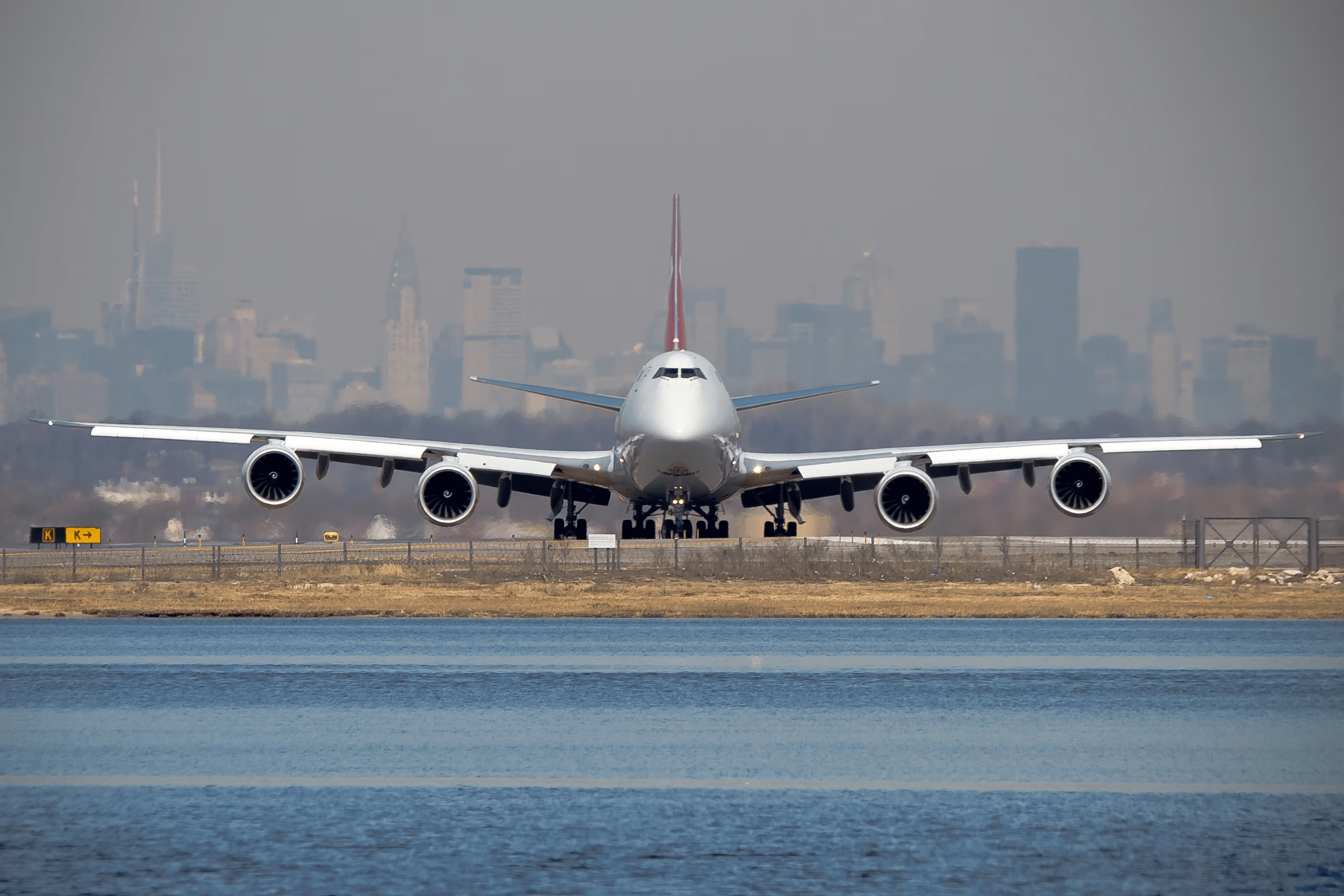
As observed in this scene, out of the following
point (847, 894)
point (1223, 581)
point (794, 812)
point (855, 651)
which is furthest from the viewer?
point (1223, 581)

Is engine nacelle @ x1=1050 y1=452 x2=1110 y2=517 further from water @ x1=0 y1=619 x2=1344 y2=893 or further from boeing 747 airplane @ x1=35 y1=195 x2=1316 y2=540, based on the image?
water @ x1=0 y1=619 x2=1344 y2=893

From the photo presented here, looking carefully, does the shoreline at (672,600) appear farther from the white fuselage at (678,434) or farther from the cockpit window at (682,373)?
the cockpit window at (682,373)

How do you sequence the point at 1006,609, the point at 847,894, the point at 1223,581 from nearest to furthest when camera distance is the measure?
the point at 847,894 < the point at 1006,609 < the point at 1223,581

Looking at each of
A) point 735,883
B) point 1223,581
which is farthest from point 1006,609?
point 735,883

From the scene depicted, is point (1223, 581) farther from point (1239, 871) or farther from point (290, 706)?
point (1239, 871)

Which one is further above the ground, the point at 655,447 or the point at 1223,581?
the point at 655,447

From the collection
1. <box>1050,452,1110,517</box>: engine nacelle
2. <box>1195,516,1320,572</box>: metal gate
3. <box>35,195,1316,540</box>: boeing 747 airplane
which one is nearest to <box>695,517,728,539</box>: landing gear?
<box>35,195,1316,540</box>: boeing 747 airplane
